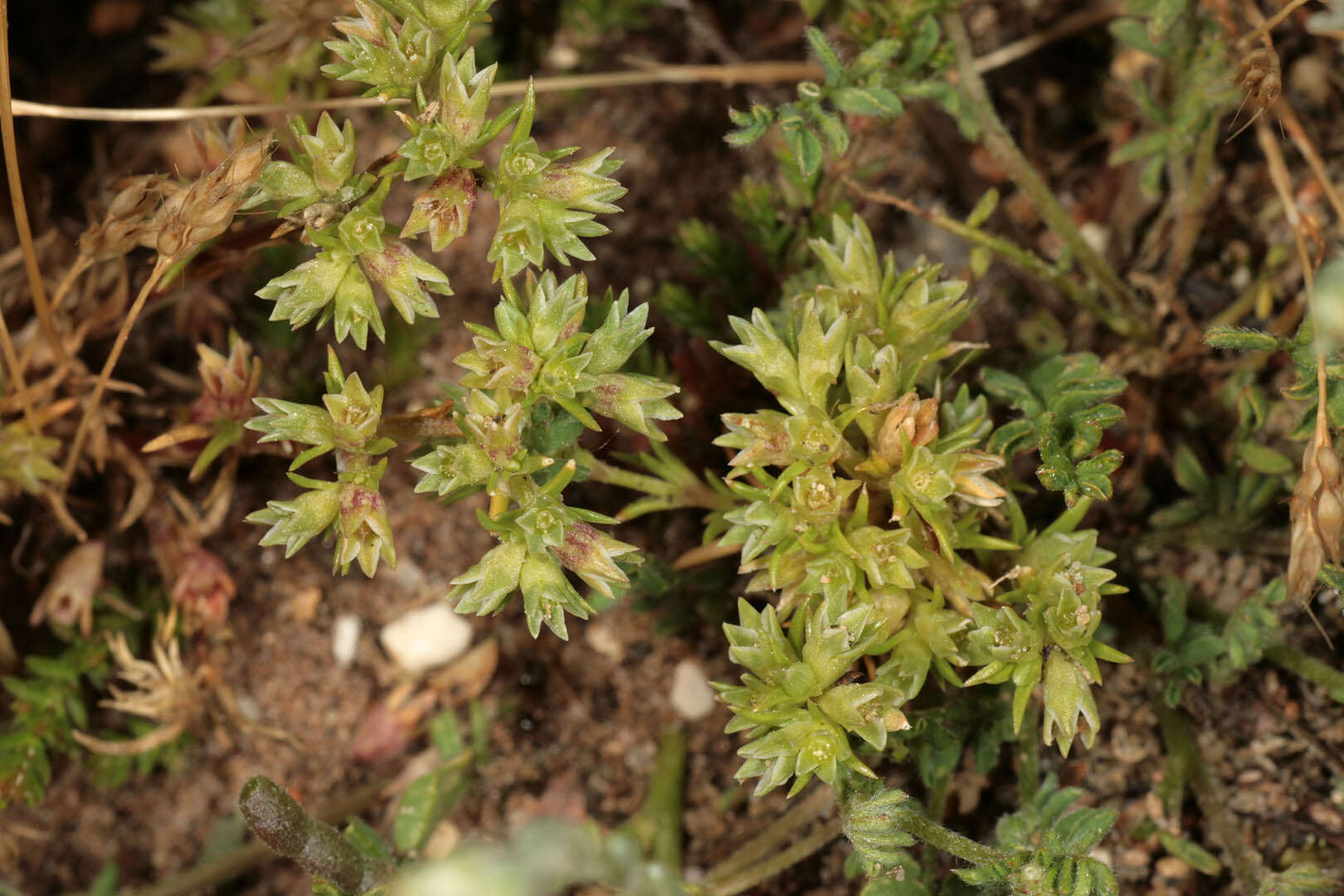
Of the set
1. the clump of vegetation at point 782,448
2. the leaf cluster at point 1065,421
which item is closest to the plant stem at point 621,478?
the clump of vegetation at point 782,448

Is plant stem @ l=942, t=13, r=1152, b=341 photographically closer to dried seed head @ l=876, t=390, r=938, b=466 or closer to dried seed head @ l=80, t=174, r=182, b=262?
dried seed head @ l=876, t=390, r=938, b=466

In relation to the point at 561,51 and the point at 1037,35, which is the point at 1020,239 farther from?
the point at 561,51

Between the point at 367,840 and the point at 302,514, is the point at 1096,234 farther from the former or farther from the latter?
the point at 367,840

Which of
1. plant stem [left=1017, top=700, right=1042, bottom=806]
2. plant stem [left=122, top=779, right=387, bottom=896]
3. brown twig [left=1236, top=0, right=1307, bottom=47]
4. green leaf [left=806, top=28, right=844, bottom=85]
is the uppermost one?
brown twig [left=1236, top=0, right=1307, bottom=47]

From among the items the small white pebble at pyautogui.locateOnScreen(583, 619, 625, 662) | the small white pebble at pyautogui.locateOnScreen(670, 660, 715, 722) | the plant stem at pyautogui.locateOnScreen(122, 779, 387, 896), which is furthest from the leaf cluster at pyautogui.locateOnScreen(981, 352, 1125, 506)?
the plant stem at pyautogui.locateOnScreen(122, 779, 387, 896)

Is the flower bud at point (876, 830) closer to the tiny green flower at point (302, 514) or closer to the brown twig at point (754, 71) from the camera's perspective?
the tiny green flower at point (302, 514)

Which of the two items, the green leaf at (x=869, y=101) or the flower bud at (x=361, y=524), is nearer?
the flower bud at (x=361, y=524)

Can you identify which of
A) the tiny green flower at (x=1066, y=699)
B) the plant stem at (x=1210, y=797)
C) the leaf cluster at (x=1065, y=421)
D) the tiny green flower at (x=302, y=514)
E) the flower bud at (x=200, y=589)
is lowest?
the flower bud at (x=200, y=589)
